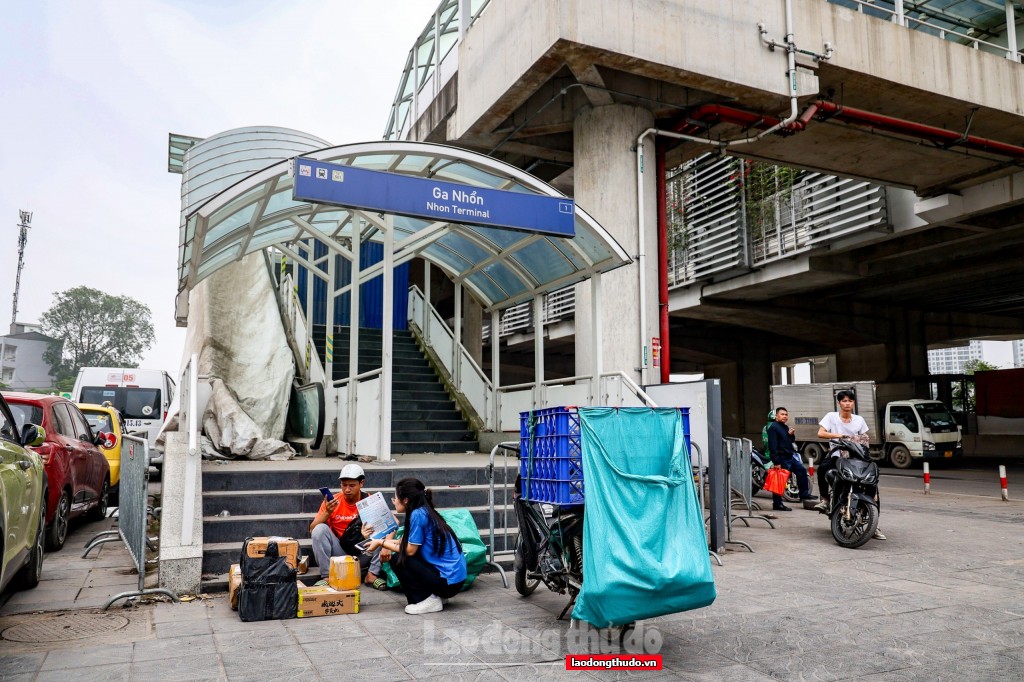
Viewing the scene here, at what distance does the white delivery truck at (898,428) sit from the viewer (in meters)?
23.5

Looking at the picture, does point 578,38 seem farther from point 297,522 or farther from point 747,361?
point 747,361

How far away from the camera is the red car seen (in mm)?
7930

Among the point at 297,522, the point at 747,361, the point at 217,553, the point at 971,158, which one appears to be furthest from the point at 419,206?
the point at 747,361

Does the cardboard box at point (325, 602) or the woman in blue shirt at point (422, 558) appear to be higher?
the woman in blue shirt at point (422, 558)

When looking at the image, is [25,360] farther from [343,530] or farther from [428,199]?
[343,530]

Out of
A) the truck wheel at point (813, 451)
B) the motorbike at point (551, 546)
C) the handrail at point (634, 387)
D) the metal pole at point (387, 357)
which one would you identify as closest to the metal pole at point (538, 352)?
the handrail at point (634, 387)

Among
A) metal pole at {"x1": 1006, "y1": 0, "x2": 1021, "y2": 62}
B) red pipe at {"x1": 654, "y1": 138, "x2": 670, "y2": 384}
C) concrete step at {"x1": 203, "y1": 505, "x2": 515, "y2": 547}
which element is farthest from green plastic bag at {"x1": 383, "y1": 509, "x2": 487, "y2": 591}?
metal pole at {"x1": 1006, "y1": 0, "x2": 1021, "y2": 62}

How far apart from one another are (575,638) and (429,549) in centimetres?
133

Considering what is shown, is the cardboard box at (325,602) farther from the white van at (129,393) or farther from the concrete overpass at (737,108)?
the white van at (129,393)

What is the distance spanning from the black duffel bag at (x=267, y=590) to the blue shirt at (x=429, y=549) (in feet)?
3.09

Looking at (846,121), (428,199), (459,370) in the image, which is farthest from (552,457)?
(846,121)

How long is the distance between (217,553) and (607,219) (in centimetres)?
817

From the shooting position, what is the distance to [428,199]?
28.9 ft

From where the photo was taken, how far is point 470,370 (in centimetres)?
1414
